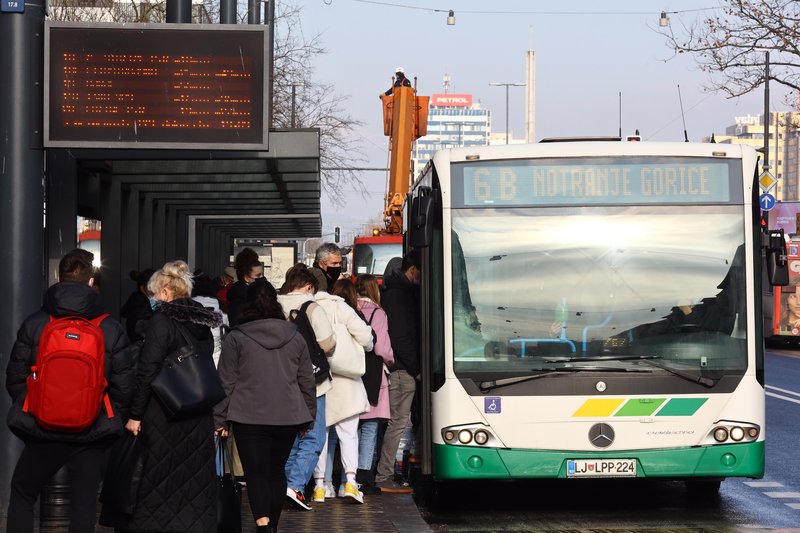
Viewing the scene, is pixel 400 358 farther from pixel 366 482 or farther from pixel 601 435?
pixel 601 435

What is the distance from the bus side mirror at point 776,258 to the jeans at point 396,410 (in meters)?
2.93

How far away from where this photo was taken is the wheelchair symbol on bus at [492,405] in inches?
370

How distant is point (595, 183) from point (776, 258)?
1496 millimetres

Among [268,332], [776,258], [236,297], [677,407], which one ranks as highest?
[776,258]

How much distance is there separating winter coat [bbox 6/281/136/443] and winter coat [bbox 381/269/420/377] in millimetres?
4240

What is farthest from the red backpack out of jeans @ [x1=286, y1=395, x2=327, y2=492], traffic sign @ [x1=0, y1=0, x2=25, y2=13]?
jeans @ [x1=286, y1=395, x2=327, y2=492]

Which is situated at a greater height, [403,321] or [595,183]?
[595,183]

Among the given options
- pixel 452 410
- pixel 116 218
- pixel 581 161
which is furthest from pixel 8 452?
pixel 116 218

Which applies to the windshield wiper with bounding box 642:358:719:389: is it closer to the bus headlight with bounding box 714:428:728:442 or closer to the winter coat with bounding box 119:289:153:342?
the bus headlight with bounding box 714:428:728:442

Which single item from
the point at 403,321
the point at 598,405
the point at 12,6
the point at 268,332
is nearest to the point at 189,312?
the point at 268,332

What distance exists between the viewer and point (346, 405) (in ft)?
33.2

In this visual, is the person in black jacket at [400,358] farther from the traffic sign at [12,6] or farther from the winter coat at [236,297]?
the traffic sign at [12,6]

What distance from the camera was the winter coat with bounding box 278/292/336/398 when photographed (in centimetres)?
941

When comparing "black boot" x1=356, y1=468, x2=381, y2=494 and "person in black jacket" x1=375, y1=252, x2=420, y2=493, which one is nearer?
"black boot" x1=356, y1=468, x2=381, y2=494
